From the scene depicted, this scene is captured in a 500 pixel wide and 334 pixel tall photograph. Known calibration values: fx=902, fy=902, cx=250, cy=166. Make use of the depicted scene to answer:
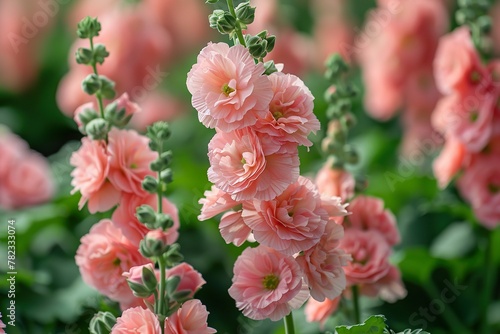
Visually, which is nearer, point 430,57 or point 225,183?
point 225,183

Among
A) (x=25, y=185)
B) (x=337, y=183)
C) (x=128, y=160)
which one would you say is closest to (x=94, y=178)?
(x=128, y=160)

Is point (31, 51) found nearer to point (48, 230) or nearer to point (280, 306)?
point (48, 230)

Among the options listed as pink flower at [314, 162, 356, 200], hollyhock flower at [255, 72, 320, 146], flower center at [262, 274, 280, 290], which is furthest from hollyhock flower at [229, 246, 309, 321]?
pink flower at [314, 162, 356, 200]

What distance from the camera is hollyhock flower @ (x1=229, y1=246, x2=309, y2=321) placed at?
947 millimetres

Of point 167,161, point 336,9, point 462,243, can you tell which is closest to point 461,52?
point 462,243

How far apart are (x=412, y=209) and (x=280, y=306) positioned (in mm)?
1089

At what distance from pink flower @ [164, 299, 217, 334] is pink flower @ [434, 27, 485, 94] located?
2.70ft

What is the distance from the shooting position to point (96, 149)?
43.6 inches

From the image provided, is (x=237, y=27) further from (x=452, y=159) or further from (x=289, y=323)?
(x=452, y=159)

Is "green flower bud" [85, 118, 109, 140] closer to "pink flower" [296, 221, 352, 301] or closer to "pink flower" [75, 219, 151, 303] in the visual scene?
"pink flower" [75, 219, 151, 303]

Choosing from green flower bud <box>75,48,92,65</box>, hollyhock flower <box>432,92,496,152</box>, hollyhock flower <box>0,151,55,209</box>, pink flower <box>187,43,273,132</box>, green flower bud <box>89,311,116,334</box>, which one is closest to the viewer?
pink flower <box>187,43,273,132</box>

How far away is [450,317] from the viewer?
1666 millimetres

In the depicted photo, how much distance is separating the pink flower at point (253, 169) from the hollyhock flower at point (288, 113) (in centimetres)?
1

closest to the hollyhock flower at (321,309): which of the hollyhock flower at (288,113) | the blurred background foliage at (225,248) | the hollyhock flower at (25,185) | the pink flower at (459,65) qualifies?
the blurred background foliage at (225,248)
